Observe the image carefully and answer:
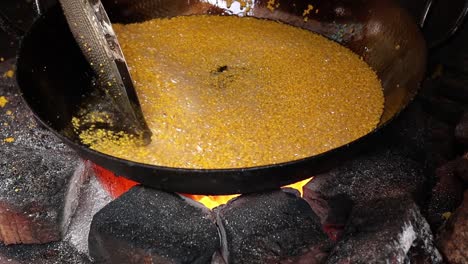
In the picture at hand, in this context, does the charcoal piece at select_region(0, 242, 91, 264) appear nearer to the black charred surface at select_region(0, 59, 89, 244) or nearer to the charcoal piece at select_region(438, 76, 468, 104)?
the black charred surface at select_region(0, 59, 89, 244)

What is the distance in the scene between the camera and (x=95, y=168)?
1.71 meters

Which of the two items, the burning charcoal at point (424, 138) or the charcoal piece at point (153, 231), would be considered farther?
the burning charcoal at point (424, 138)

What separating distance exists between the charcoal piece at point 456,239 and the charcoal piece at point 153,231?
0.65 meters

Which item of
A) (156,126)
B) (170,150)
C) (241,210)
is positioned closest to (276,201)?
(241,210)

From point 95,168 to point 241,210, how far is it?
1.97 ft

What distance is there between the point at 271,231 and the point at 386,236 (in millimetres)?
312

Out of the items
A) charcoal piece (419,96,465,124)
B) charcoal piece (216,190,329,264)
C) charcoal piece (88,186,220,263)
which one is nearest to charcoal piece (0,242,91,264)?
charcoal piece (88,186,220,263)

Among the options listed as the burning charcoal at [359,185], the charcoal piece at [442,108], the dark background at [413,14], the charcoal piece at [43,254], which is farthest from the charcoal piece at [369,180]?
the charcoal piece at [43,254]

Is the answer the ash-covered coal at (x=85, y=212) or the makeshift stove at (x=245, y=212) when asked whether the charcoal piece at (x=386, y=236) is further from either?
the ash-covered coal at (x=85, y=212)

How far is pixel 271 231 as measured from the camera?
135cm

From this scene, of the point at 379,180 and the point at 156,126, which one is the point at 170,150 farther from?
the point at 379,180

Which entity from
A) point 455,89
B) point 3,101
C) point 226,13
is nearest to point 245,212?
point 3,101

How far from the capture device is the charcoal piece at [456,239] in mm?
1312

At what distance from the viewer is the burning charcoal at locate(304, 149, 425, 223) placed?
4.94 feet
